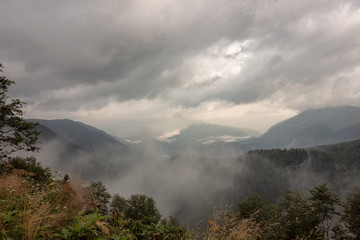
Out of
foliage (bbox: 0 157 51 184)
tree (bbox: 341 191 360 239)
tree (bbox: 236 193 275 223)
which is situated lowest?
tree (bbox: 236 193 275 223)

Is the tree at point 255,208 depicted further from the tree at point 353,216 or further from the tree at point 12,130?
the tree at point 12,130

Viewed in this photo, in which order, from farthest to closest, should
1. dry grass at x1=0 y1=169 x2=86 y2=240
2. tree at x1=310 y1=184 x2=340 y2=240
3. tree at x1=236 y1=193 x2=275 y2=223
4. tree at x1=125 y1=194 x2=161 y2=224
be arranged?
tree at x1=236 y1=193 x2=275 y2=223
tree at x1=125 y1=194 x2=161 y2=224
tree at x1=310 y1=184 x2=340 y2=240
dry grass at x1=0 y1=169 x2=86 y2=240

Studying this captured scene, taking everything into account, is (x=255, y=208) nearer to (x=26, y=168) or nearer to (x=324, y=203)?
(x=324, y=203)

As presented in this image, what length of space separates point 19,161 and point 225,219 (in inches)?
945

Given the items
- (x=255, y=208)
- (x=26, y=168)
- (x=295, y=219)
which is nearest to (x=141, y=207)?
(x=26, y=168)

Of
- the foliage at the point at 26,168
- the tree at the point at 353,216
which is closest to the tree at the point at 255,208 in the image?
the tree at the point at 353,216

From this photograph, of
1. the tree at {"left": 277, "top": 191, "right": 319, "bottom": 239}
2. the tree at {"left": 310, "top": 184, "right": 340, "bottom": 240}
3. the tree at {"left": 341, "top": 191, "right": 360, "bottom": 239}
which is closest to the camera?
the tree at {"left": 341, "top": 191, "right": 360, "bottom": 239}

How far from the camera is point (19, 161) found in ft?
65.2

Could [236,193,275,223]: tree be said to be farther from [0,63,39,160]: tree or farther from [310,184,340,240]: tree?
[0,63,39,160]: tree

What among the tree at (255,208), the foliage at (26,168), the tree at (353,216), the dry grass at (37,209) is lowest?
the tree at (255,208)

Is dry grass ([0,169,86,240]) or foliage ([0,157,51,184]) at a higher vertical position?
dry grass ([0,169,86,240])

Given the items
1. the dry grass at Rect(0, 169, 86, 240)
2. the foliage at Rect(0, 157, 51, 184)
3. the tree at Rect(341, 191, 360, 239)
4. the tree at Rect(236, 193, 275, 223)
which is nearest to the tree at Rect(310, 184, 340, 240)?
the tree at Rect(341, 191, 360, 239)

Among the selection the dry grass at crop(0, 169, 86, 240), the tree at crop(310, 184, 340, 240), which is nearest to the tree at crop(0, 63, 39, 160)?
the dry grass at crop(0, 169, 86, 240)

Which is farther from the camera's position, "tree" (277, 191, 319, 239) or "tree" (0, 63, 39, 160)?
"tree" (277, 191, 319, 239)
